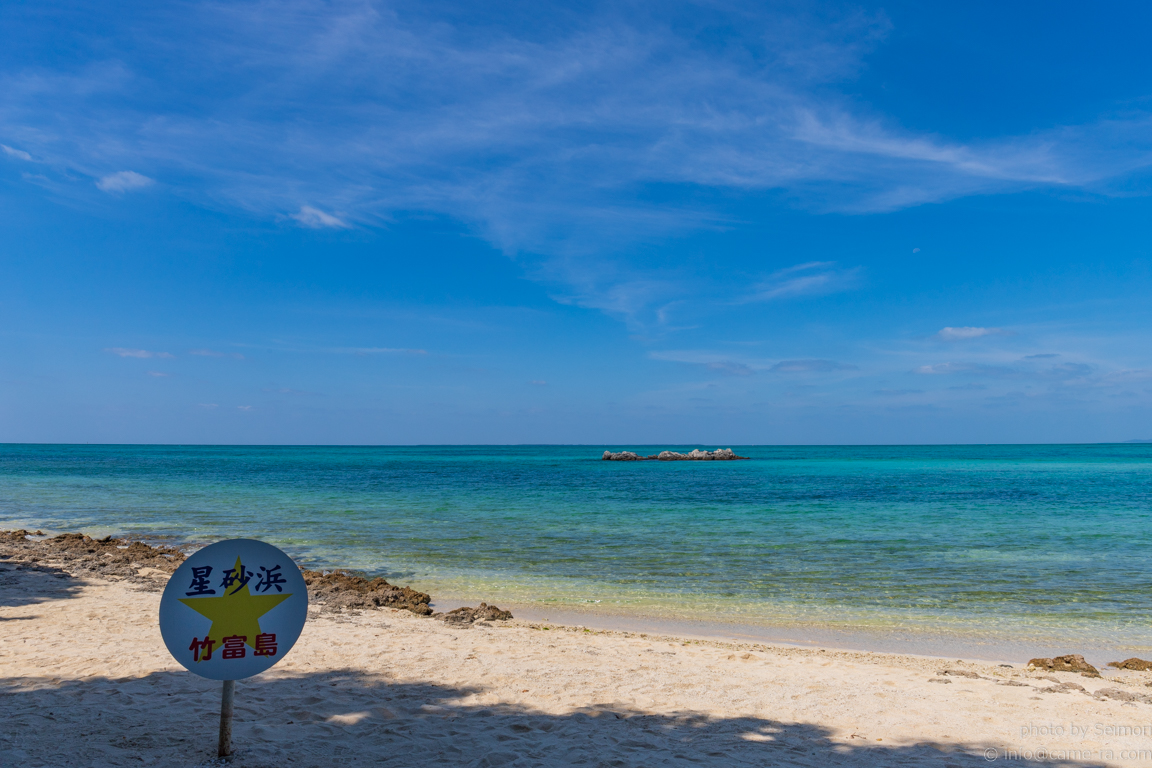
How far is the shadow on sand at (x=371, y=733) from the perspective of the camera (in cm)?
477

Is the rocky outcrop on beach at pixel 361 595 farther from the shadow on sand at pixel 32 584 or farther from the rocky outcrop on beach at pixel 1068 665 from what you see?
the rocky outcrop on beach at pixel 1068 665

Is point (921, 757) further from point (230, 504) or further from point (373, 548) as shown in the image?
point (230, 504)

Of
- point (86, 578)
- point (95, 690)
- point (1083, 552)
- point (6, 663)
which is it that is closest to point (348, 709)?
point (95, 690)

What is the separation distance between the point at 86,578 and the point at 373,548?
6791 mm

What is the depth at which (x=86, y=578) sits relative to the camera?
1172 centimetres

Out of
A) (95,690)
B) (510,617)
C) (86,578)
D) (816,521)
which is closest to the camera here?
(95,690)

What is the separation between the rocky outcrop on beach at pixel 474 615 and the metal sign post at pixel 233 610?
590 centimetres

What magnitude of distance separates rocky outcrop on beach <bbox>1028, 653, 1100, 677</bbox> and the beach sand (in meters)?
0.21

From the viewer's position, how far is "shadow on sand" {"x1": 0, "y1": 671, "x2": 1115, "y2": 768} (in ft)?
15.6

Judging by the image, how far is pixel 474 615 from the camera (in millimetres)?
10141

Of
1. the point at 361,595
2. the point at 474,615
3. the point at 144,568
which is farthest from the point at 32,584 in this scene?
the point at 474,615

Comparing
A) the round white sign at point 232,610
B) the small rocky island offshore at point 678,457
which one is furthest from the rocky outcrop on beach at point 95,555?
the small rocky island offshore at point 678,457

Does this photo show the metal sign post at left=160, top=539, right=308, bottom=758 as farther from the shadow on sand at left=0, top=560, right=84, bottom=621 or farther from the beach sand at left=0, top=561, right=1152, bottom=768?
the shadow on sand at left=0, top=560, right=84, bottom=621

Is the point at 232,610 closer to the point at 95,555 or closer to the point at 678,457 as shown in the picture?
the point at 95,555
